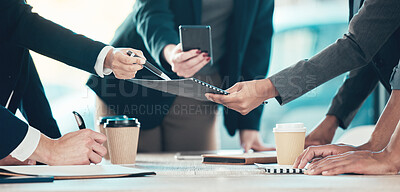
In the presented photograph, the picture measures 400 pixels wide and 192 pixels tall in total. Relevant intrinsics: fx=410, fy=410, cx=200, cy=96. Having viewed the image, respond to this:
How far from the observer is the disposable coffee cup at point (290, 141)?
38.2 inches

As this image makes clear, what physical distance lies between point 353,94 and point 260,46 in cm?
54

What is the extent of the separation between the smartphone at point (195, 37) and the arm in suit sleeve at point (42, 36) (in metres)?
0.32

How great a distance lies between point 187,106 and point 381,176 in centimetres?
110

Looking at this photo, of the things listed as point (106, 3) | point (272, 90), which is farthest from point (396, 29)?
point (106, 3)

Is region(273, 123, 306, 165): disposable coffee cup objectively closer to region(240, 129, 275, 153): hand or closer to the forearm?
the forearm

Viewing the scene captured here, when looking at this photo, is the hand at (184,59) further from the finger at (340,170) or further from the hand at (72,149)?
the finger at (340,170)

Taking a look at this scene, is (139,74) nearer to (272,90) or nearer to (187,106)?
(187,106)

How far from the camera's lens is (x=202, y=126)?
72.0 inches

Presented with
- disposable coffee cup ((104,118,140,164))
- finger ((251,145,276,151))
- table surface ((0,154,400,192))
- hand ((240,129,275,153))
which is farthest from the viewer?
hand ((240,129,275,153))

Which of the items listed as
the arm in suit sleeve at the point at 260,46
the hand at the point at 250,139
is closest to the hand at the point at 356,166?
the hand at the point at 250,139

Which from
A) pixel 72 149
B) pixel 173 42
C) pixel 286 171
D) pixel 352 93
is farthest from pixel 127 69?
pixel 352 93

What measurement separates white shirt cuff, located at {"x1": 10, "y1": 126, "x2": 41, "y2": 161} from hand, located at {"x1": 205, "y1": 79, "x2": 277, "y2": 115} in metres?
0.43

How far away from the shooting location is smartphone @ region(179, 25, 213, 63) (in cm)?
136

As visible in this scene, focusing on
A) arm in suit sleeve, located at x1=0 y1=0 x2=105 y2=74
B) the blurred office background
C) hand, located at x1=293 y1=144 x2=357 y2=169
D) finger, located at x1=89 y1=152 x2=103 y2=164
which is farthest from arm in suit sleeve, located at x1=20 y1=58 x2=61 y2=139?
the blurred office background
